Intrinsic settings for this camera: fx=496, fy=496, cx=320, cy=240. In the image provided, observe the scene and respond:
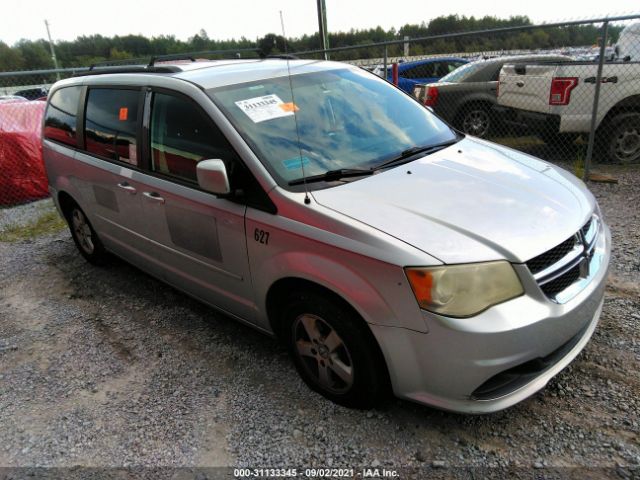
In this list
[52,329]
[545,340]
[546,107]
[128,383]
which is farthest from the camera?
[546,107]

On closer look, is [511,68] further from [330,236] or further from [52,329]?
[52,329]

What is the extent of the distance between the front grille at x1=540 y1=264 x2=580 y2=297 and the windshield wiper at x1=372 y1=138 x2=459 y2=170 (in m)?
1.10

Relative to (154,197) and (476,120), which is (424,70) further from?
(154,197)

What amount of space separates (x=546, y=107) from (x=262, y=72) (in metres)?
5.08

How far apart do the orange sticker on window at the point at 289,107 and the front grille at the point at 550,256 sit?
64.3 inches

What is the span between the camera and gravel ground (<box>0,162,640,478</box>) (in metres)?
2.34

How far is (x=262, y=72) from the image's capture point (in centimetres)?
329

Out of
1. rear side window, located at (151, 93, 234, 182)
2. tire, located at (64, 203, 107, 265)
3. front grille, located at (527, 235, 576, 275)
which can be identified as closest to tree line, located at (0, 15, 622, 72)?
rear side window, located at (151, 93, 234, 182)

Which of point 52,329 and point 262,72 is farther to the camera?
point 52,329

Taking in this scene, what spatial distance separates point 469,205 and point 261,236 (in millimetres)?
1076

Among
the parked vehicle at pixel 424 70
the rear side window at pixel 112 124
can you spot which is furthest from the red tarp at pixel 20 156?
the parked vehicle at pixel 424 70

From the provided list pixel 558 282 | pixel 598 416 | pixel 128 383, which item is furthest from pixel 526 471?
pixel 128 383

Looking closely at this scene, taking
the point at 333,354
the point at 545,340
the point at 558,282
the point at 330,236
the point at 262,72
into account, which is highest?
the point at 262,72

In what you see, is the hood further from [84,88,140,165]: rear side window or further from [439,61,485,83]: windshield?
[439,61,485,83]: windshield
